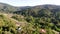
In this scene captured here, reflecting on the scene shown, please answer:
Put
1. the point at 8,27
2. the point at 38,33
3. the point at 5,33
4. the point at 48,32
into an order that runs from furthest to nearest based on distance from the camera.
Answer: the point at 48,32 → the point at 38,33 → the point at 8,27 → the point at 5,33

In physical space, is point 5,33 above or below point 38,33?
above

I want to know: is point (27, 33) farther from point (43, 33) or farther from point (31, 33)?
point (43, 33)

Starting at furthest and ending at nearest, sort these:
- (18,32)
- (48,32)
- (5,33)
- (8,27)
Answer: (48,32) < (8,27) < (18,32) < (5,33)

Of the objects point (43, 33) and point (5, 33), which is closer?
point (5, 33)

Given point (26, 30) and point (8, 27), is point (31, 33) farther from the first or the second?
point (8, 27)

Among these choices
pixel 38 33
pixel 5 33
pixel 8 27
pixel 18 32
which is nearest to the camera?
pixel 5 33

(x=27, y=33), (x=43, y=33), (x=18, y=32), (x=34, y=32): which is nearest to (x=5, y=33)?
(x=18, y=32)

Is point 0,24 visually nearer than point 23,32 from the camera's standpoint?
No

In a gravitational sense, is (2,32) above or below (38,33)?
above

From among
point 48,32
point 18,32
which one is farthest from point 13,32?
point 48,32
